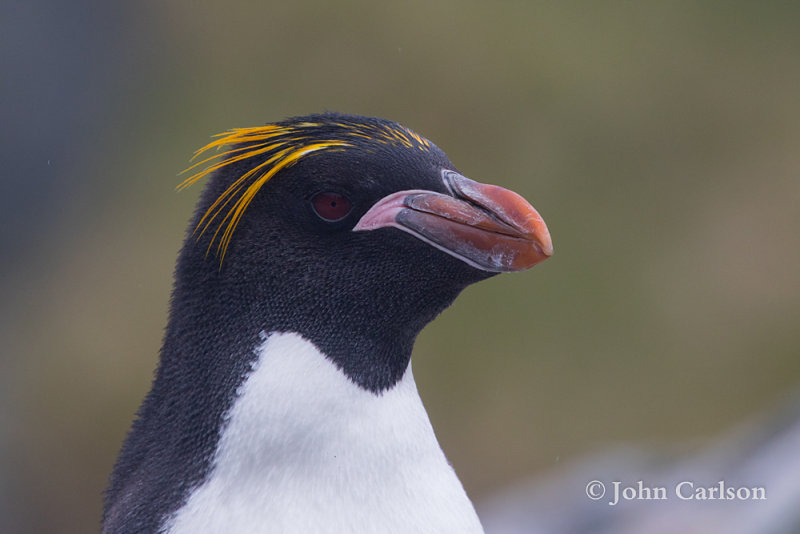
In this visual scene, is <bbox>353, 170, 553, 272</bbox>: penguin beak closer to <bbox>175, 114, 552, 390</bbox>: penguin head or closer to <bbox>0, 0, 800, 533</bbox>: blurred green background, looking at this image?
<bbox>175, 114, 552, 390</bbox>: penguin head

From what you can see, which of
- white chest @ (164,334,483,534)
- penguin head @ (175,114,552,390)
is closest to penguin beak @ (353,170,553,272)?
penguin head @ (175,114,552,390)

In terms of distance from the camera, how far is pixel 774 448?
6.77 feet

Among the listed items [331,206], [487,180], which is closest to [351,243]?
[331,206]

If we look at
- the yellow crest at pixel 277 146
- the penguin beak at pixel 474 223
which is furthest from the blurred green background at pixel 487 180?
the penguin beak at pixel 474 223

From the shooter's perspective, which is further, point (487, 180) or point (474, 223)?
point (487, 180)

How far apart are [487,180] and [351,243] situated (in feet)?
4.99

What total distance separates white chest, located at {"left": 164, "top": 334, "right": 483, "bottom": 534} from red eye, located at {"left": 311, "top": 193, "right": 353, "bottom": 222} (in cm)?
13

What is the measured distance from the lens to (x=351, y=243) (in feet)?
2.65

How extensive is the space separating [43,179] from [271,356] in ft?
5.52

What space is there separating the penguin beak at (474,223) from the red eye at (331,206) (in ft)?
0.07

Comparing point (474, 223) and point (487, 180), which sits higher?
point (474, 223)

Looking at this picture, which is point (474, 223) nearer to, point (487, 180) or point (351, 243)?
point (351, 243)

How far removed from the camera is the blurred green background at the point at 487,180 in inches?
85.6

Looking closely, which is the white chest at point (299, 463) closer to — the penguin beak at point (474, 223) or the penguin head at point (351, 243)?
the penguin head at point (351, 243)
